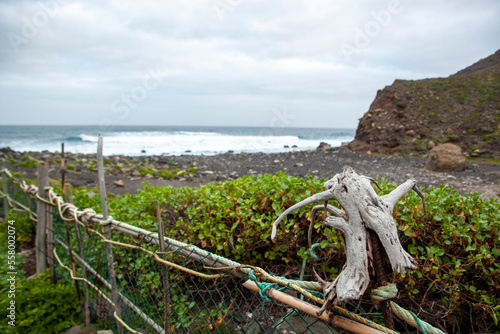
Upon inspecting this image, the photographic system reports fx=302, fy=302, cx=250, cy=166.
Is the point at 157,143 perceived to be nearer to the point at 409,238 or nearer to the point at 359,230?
the point at 409,238

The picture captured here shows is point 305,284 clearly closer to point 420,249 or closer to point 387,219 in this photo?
point 387,219

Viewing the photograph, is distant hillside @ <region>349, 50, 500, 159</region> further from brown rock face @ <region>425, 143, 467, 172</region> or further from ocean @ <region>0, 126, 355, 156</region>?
ocean @ <region>0, 126, 355, 156</region>

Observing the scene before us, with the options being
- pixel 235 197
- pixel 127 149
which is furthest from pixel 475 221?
pixel 127 149

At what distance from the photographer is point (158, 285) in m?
2.78

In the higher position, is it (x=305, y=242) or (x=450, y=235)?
(x=450, y=235)

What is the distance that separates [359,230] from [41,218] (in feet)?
12.7

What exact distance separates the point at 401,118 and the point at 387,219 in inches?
744

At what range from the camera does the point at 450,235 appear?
208 centimetres

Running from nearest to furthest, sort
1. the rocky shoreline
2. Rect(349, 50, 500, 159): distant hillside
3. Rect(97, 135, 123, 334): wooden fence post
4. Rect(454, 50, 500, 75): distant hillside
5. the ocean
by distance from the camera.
Answer: Rect(97, 135, 123, 334): wooden fence post
the rocky shoreline
Rect(349, 50, 500, 159): distant hillside
Rect(454, 50, 500, 75): distant hillside
the ocean

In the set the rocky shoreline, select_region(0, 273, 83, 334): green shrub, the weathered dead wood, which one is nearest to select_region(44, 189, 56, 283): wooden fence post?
select_region(0, 273, 83, 334): green shrub

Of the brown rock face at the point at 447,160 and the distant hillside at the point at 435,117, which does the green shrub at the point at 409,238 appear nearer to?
the brown rock face at the point at 447,160

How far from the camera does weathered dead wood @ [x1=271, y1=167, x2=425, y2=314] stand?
3.30 feet

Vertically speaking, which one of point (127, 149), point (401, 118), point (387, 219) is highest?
point (401, 118)

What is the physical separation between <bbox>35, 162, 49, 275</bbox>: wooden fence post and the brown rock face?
10468 mm
